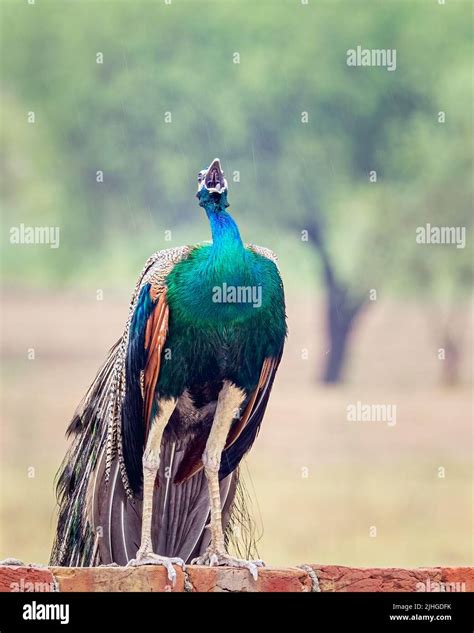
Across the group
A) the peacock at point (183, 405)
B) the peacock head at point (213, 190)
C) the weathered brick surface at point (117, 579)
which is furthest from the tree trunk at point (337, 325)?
the weathered brick surface at point (117, 579)

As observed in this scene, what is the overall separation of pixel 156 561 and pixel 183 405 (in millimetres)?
959

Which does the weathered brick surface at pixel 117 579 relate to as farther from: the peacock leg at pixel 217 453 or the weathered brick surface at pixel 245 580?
the peacock leg at pixel 217 453

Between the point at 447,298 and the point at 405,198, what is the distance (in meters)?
1.88

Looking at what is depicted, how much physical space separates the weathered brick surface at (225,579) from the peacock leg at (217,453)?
0.33m

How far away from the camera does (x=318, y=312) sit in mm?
25094

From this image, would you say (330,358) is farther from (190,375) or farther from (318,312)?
(190,375)

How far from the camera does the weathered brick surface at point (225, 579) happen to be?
7656mm

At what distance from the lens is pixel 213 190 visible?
26.3 feet

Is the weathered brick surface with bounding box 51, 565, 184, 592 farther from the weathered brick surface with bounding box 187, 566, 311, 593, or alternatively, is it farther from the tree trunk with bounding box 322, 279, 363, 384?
the tree trunk with bounding box 322, 279, 363, 384

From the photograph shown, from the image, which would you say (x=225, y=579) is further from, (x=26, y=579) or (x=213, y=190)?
(x=213, y=190)

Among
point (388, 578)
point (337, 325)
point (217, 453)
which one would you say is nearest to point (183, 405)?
point (217, 453)

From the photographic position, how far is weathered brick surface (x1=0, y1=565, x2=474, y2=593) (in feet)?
25.1
